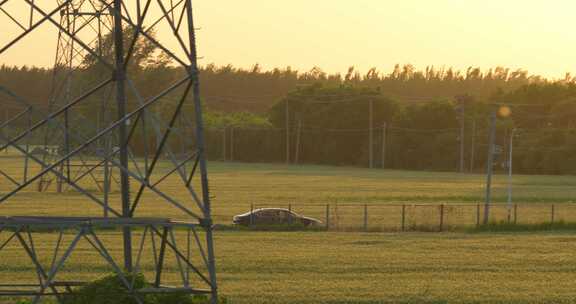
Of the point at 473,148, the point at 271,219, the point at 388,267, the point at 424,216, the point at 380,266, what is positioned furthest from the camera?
the point at 473,148

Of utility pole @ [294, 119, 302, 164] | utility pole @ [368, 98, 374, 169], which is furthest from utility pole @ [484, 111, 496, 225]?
utility pole @ [294, 119, 302, 164]

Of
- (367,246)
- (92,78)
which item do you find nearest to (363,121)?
(92,78)

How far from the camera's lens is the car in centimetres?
4488

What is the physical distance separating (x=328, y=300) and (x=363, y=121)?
11823cm

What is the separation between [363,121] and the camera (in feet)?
464

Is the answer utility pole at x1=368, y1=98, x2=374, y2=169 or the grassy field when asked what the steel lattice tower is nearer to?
the grassy field

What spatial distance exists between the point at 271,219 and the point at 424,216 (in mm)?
7276

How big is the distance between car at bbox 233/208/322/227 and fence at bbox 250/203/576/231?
0.62 metres

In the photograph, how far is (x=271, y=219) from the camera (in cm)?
4541

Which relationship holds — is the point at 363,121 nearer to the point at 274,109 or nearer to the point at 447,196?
the point at 274,109

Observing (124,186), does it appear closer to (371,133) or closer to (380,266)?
(380,266)

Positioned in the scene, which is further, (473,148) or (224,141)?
(224,141)

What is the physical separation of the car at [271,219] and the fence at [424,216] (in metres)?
0.62

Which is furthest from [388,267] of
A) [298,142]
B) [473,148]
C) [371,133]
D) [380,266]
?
[298,142]
